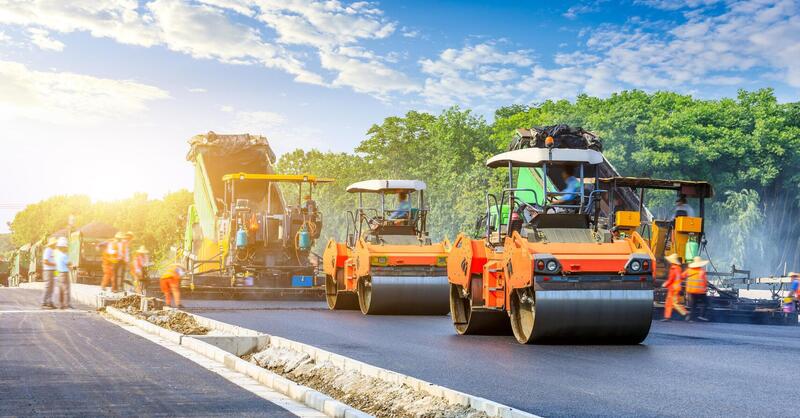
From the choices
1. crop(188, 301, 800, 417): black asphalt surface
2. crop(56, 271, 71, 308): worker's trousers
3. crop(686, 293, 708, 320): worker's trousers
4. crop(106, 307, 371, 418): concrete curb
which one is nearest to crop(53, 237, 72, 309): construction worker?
crop(56, 271, 71, 308): worker's trousers

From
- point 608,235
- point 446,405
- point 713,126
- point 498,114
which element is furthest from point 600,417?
point 498,114

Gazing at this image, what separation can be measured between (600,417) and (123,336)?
30.0ft

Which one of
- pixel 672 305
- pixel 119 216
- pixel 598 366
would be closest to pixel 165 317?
pixel 598 366

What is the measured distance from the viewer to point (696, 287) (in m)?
18.3

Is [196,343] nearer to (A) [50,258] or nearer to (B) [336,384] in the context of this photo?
(B) [336,384]

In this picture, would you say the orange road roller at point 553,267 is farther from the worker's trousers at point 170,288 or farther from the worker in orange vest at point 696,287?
the worker's trousers at point 170,288

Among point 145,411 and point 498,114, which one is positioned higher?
point 498,114

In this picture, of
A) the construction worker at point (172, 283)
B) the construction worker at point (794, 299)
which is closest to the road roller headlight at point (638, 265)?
the construction worker at point (794, 299)

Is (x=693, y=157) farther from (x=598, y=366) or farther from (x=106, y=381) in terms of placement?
(x=106, y=381)

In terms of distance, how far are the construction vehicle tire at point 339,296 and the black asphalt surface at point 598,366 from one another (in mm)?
3256

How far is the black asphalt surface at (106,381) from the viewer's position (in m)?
7.61

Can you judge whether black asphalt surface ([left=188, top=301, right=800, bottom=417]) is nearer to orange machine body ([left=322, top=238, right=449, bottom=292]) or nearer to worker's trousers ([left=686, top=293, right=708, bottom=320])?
orange machine body ([left=322, top=238, right=449, bottom=292])

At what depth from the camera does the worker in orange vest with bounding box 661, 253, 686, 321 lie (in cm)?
1817

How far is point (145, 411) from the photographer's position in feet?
24.6
